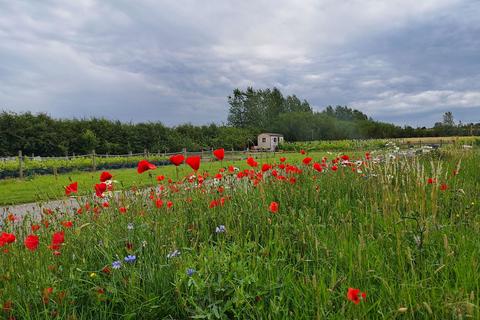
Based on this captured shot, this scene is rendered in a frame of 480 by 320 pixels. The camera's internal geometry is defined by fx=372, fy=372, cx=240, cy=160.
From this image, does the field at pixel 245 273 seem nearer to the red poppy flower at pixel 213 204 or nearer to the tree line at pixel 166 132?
the red poppy flower at pixel 213 204

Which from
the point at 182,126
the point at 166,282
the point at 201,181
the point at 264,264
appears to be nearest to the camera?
the point at 166,282

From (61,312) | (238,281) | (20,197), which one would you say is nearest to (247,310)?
(238,281)

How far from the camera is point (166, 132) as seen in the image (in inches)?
1554

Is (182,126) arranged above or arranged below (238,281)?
above

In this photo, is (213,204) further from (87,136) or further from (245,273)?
(87,136)

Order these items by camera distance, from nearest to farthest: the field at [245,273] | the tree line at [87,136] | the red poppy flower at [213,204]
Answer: the field at [245,273] → the red poppy flower at [213,204] → the tree line at [87,136]

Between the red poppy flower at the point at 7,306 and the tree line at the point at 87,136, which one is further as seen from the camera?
the tree line at the point at 87,136

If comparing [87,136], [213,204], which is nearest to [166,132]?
[87,136]

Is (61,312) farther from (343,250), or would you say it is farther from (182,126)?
(182,126)

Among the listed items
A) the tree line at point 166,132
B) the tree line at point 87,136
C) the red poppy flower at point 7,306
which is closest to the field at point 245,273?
the red poppy flower at point 7,306

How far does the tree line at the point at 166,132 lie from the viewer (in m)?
31.0

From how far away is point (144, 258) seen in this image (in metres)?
2.53

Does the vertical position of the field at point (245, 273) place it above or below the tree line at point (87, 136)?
below

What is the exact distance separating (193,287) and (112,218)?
1.74 metres
